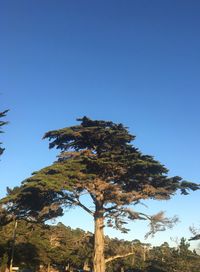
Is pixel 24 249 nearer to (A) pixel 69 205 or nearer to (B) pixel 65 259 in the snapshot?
(B) pixel 65 259

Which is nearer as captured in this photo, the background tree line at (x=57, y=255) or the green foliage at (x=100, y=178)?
the green foliage at (x=100, y=178)

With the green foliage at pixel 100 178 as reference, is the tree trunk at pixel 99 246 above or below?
below

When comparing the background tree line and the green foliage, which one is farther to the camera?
the background tree line

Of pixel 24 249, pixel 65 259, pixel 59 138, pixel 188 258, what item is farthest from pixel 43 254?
pixel 59 138

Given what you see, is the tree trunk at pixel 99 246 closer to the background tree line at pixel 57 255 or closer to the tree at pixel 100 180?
the tree at pixel 100 180

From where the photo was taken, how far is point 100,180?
2303cm

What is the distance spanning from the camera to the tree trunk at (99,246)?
23172 millimetres

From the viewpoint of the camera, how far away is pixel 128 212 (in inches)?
927

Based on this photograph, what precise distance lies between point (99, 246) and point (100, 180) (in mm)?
4570

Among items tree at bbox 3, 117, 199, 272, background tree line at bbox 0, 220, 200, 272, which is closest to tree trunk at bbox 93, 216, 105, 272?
tree at bbox 3, 117, 199, 272

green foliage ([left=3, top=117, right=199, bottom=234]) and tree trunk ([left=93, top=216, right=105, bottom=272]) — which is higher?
green foliage ([left=3, top=117, right=199, bottom=234])

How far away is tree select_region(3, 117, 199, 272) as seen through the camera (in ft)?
74.5

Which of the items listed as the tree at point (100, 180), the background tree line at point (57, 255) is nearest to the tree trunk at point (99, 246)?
the tree at point (100, 180)

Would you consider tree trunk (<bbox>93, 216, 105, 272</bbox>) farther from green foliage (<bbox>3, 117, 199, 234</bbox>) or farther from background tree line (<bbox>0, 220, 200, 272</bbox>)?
background tree line (<bbox>0, 220, 200, 272</bbox>)
